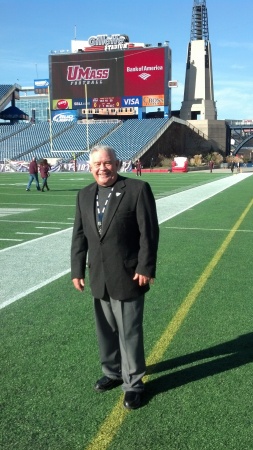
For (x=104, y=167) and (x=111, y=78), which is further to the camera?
(x=111, y=78)

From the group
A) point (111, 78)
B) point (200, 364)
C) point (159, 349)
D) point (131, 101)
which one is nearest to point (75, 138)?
point (131, 101)

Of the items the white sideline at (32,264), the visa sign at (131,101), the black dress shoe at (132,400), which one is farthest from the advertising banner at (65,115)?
the black dress shoe at (132,400)

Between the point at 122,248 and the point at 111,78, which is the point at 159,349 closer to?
the point at 122,248

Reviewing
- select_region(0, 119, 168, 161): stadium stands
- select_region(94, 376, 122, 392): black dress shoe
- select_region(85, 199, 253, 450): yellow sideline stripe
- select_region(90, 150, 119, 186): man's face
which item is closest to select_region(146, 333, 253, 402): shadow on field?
select_region(85, 199, 253, 450): yellow sideline stripe

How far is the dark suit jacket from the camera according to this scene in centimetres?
320

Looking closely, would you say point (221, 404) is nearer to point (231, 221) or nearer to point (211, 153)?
point (231, 221)

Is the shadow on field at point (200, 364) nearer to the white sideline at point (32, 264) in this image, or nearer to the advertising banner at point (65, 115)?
the white sideline at point (32, 264)

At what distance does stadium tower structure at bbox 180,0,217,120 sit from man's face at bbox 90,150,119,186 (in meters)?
71.2

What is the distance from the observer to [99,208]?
3.28 metres

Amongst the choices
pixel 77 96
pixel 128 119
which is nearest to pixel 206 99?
pixel 128 119

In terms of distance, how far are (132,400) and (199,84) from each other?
7321 cm

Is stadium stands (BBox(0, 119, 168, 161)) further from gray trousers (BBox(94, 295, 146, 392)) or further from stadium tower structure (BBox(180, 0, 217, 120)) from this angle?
gray trousers (BBox(94, 295, 146, 392))

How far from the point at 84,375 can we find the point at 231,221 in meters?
→ 9.38

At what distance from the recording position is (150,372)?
3818mm
